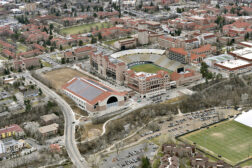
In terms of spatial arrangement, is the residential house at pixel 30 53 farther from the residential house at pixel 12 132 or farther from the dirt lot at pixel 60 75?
the residential house at pixel 12 132

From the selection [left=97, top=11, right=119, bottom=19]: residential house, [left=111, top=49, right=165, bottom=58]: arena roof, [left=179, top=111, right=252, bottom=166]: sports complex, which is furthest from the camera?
[left=97, top=11, right=119, bottom=19]: residential house

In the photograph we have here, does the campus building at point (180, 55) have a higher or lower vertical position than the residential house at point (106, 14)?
lower

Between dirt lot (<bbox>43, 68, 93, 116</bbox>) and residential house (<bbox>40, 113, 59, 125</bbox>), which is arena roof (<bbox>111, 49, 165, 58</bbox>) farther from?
residential house (<bbox>40, 113, 59, 125</bbox>)

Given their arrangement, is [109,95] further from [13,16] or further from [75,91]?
[13,16]

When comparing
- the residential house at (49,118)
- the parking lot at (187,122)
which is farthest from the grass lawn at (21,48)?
the parking lot at (187,122)

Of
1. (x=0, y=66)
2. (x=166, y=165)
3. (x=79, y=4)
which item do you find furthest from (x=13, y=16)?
(x=166, y=165)

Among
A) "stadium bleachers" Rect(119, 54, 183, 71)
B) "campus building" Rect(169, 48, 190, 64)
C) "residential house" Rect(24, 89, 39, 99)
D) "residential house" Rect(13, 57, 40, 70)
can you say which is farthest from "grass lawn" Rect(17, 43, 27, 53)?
"campus building" Rect(169, 48, 190, 64)
